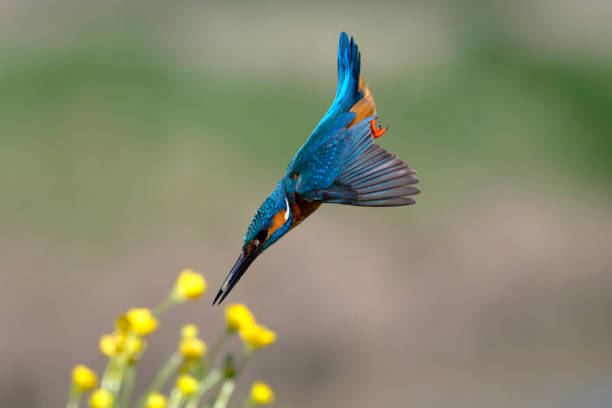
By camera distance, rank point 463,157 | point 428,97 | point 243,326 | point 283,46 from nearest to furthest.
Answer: point 243,326 < point 283,46 < point 428,97 < point 463,157

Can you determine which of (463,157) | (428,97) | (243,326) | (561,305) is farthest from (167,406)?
(561,305)

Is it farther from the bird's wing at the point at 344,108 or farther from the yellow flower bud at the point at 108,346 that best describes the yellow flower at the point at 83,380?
the bird's wing at the point at 344,108

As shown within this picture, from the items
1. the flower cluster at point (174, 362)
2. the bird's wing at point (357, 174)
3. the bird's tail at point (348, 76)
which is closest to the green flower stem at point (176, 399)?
the flower cluster at point (174, 362)

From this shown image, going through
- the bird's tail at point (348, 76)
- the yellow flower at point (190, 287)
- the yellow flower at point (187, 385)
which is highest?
the bird's tail at point (348, 76)

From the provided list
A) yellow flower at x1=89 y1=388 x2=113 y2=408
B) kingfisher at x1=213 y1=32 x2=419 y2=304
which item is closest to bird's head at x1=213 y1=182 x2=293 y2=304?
kingfisher at x1=213 y1=32 x2=419 y2=304

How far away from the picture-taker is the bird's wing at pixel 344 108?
2.14ft

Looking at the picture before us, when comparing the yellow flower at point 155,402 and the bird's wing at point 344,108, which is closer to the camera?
the yellow flower at point 155,402

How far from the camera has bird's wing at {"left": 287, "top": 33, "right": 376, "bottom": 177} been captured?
25.7 inches

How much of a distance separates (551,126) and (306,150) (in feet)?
10.2

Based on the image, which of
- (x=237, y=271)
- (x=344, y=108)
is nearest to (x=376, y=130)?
(x=344, y=108)

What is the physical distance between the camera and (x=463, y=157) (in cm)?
330

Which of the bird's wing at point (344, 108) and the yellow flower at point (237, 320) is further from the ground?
the bird's wing at point (344, 108)

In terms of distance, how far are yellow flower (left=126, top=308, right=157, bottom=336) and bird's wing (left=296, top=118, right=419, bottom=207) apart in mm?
165

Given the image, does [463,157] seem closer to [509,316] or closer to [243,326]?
[509,316]
